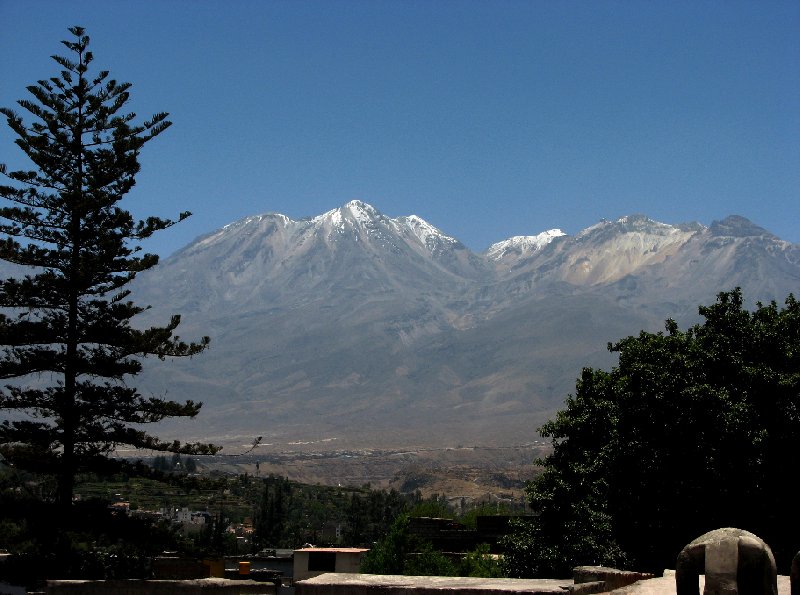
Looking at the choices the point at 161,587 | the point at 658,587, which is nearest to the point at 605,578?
the point at 658,587

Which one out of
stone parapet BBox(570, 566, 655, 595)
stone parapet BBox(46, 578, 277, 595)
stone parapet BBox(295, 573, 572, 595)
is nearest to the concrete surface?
stone parapet BBox(570, 566, 655, 595)

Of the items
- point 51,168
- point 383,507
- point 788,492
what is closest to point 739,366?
point 788,492

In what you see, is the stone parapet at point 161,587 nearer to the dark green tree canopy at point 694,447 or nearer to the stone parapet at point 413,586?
the stone parapet at point 413,586

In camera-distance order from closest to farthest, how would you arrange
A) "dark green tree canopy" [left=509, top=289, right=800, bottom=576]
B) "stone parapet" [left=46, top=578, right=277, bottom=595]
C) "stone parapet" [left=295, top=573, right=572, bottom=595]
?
"stone parapet" [left=295, top=573, right=572, bottom=595], "stone parapet" [left=46, top=578, right=277, bottom=595], "dark green tree canopy" [left=509, top=289, right=800, bottom=576]

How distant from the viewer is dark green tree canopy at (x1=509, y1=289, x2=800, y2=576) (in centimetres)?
3653

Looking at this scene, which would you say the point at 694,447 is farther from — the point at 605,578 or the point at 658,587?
the point at 658,587

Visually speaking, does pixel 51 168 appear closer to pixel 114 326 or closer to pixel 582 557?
pixel 114 326

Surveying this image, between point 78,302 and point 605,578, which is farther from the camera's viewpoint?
point 78,302

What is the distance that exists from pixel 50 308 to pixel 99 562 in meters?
7.71

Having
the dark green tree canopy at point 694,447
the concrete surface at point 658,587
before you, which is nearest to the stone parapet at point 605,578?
the concrete surface at point 658,587

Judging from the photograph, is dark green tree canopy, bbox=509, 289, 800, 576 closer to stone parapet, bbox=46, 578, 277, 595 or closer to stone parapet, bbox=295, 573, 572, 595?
stone parapet, bbox=295, 573, 572, 595

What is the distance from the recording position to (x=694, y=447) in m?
37.4

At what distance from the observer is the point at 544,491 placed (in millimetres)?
44938

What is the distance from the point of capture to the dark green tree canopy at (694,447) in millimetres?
36531
